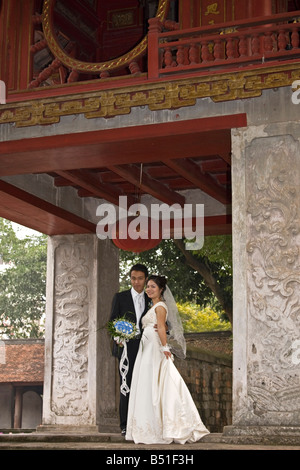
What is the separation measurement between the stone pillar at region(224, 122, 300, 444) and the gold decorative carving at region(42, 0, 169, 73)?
1714 millimetres

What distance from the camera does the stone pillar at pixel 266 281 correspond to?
23.4 ft

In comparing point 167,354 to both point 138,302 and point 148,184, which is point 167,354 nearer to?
point 138,302

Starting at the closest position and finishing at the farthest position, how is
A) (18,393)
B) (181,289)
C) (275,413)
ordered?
(275,413) < (181,289) < (18,393)

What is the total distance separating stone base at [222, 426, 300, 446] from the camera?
679 centimetres

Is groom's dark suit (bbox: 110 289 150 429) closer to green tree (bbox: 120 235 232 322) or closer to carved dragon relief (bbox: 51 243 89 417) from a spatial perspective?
carved dragon relief (bbox: 51 243 89 417)

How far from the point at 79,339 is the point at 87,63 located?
14.9 ft

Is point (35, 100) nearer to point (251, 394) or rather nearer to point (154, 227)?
point (154, 227)

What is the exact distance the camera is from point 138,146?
8.52m

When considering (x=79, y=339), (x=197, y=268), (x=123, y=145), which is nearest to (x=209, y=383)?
(x=197, y=268)

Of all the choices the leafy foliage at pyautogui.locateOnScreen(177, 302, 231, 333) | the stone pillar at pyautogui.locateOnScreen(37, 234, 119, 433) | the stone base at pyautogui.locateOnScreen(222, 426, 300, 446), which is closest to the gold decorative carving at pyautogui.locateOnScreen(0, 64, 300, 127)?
the stone base at pyautogui.locateOnScreen(222, 426, 300, 446)

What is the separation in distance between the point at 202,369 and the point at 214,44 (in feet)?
29.1

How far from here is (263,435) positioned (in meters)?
6.91

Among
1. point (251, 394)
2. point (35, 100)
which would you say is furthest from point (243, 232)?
point (35, 100)

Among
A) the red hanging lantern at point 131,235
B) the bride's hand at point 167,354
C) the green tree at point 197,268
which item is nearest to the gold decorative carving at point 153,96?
the red hanging lantern at point 131,235
